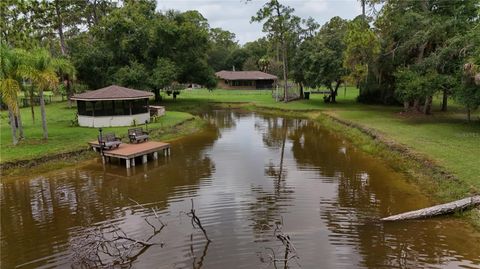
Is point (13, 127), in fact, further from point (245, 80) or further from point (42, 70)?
point (245, 80)

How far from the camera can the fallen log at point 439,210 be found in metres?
10.8

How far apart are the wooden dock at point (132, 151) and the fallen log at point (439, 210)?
11493 mm

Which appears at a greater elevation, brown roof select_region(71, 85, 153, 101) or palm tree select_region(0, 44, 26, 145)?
palm tree select_region(0, 44, 26, 145)

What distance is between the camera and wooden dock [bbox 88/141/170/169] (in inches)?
696

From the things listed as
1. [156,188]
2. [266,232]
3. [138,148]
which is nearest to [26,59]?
[138,148]

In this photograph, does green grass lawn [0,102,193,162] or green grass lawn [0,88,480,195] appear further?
green grass lawn [0,102,193,162]

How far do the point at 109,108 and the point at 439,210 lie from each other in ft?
73.6

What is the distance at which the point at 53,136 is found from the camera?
2212cm

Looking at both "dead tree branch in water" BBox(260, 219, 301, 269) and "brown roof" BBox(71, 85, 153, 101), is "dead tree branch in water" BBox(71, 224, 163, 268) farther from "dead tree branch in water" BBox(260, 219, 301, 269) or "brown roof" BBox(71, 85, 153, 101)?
"brown roof" BBox(71, 85, 153, 101)

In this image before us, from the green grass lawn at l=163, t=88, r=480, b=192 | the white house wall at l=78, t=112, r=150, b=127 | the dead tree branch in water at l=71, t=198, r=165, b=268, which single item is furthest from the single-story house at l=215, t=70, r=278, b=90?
the dead tree branch in water at l=71, t=198, r=165, b=268

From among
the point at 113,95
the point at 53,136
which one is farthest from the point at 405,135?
the point at 53,136

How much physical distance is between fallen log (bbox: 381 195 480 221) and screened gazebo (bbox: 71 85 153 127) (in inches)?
794

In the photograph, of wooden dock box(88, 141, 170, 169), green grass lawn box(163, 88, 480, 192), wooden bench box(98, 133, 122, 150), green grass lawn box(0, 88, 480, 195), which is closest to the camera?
green grass lawn box(163, 88, 480, 192)

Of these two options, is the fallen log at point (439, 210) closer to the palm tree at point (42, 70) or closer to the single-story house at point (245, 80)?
the palm tree at point (42, 70)
